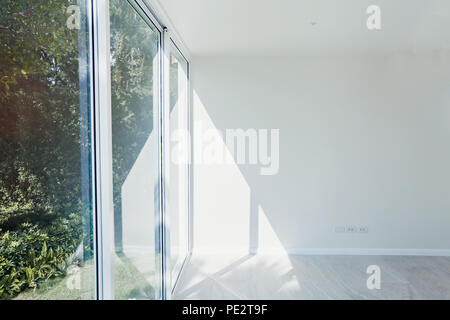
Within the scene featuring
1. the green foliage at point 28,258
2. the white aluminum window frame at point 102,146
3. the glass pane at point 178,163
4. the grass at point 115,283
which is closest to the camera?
the green foliage at point 28,258

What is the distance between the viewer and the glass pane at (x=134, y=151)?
62.1 inches

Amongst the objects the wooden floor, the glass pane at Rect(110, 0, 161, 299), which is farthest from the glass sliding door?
the glass pane at Rect(110, 0, 161, 299)

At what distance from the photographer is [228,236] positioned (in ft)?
13.3

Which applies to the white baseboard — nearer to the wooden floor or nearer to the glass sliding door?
the wooden floor

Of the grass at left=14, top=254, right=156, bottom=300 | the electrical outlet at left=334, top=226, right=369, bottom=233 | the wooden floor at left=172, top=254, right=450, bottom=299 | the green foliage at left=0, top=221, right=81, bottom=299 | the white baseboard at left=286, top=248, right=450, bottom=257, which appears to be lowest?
the wooden floor at left=172, top=254, right=450, bottom=299

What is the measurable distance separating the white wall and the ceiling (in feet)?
0.97

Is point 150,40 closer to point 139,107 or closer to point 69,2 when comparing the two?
point 139,107

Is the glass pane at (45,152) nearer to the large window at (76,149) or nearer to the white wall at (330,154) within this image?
the large window at (76,149)

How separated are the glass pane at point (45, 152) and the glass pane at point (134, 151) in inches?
13.0

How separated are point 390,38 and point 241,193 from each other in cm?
240

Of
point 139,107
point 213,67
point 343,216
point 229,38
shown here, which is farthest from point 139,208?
point 343,216

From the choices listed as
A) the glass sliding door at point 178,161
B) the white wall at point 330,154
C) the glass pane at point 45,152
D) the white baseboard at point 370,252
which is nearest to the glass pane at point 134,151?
the glass pane at point 45,152

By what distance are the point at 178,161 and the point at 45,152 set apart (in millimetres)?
2460

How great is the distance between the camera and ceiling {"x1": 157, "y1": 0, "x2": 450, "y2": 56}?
2.35m
